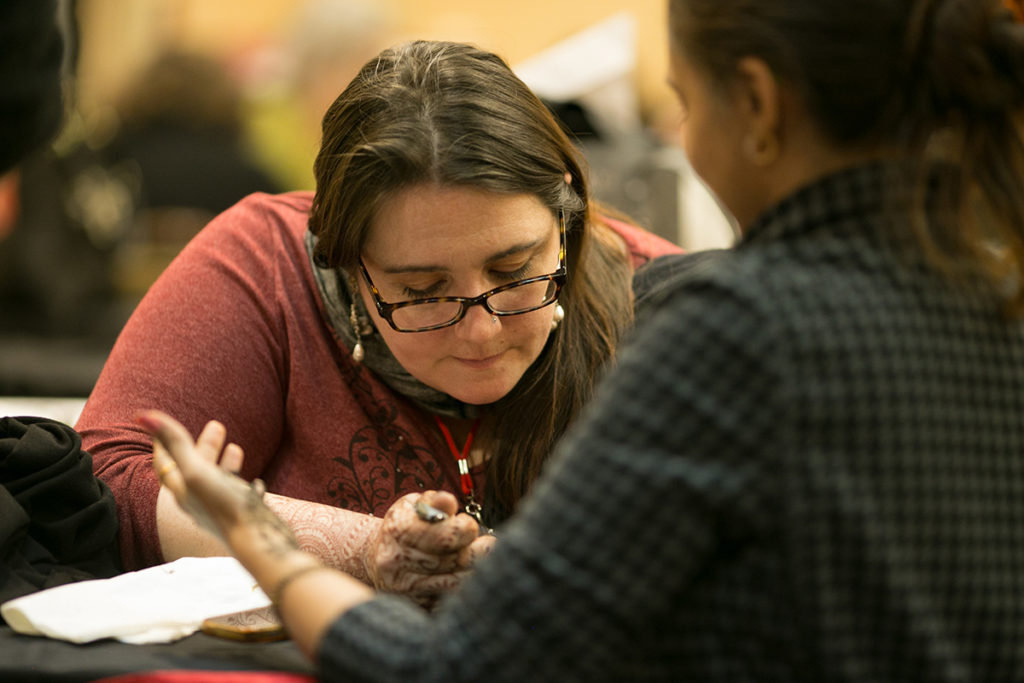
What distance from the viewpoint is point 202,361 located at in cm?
177

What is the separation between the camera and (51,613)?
1.25 metres

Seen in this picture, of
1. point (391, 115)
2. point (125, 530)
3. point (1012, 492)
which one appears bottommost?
point (125, 530)

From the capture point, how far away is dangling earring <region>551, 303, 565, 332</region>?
68.4 inches

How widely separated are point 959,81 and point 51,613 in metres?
1.07

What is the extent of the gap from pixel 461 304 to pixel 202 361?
47 cm

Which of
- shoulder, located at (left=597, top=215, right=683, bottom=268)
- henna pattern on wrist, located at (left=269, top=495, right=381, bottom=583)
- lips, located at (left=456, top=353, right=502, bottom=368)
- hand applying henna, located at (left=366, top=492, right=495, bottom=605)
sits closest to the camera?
hand applying henna, located at (left=366, top=492, right=495, bottom=605)

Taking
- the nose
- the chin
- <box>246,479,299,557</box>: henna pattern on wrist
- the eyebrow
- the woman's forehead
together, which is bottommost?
the chin

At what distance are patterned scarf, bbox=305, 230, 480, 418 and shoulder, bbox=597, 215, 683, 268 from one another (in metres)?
0.46

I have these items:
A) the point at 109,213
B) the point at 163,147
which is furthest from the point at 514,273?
the point at 163,147

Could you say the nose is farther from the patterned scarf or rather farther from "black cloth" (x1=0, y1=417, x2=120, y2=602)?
"black cloth" (x1=0, y1=417, x2=120, y2=602)

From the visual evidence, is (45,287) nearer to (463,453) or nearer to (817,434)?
(463,453)

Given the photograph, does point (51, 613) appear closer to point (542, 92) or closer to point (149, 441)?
point (149, 441)

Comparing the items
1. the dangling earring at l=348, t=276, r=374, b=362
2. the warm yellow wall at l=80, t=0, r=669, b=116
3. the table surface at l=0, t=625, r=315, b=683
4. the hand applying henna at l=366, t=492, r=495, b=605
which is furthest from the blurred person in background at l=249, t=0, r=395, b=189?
the table surface at l=0, t=625, r=315, b=683

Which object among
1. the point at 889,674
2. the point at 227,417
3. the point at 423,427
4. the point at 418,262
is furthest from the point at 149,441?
the point at 889,674
